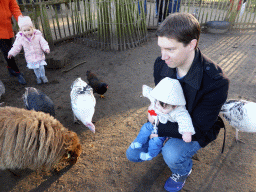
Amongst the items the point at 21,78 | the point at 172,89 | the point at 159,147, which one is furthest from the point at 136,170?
the point at 21,78

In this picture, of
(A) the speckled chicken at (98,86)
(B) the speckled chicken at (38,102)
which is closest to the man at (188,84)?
(B) the speckled chicken at (38,102)

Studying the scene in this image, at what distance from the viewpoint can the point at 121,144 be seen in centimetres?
303

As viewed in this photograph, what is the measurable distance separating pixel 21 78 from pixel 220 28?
806 cm

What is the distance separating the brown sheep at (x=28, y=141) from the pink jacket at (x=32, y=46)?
2.69 metres

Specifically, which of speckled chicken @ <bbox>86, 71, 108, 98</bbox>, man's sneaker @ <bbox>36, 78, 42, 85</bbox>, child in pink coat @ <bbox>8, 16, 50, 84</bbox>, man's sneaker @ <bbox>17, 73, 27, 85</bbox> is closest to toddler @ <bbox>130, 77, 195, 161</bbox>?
speckled chicken @ <bbox>86, 71, 108, 98</bbox>

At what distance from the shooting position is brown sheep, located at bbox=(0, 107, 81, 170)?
1.85 m

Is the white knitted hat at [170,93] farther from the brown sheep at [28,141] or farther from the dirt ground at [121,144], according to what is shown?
the dirt ground at [121,144]

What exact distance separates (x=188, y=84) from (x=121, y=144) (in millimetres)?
1653

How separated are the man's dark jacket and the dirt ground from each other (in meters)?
0.83

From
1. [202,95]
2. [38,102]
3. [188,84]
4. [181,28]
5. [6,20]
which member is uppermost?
[181,28]

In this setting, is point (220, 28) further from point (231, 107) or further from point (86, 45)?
point (231, 107)

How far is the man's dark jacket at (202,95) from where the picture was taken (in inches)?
71.1

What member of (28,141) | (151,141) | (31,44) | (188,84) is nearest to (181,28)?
(188,84)

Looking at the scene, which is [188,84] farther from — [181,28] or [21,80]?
[21,80]
